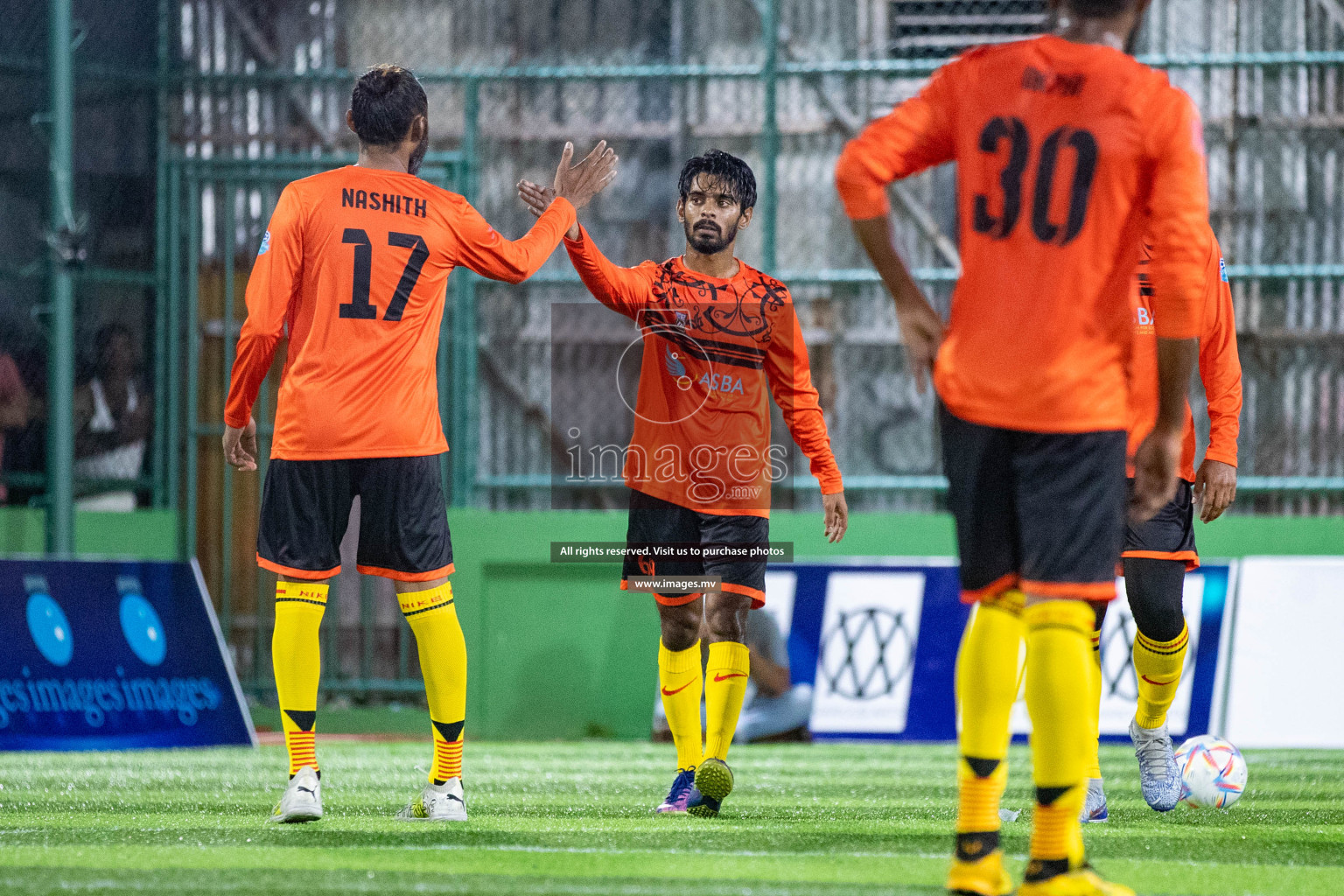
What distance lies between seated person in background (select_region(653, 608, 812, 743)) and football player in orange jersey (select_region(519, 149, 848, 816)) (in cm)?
370

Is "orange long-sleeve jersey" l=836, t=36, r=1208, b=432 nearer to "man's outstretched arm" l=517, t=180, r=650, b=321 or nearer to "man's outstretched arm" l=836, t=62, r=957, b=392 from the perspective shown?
"man's outstretched arm" l=836, t=62, r=957, b=392

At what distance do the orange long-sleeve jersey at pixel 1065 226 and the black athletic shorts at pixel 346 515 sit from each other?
1.79 m

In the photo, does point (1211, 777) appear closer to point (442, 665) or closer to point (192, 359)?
point (442, 665)

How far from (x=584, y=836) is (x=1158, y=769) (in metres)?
2.04

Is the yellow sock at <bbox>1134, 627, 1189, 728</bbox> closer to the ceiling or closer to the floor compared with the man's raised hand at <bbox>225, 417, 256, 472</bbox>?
closer to the floor

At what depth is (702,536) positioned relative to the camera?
15.5ft

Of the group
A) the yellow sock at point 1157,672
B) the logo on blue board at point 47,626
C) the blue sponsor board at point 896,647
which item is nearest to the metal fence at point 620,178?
the blue sponsor board at point 896,647

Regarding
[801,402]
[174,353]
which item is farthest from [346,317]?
[174,353]

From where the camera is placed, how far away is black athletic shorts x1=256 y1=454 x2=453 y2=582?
4191mm

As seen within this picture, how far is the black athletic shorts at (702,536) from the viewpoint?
15.4ft

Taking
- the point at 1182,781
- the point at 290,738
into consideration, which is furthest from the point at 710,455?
the point at 1182,781

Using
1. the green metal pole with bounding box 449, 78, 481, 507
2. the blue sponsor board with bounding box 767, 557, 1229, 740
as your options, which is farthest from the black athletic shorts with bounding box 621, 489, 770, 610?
the green metal pole with bounding box 449, 78, 481, 507

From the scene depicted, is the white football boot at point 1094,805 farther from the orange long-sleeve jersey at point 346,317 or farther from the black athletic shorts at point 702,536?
the orange long-sleeve jersey at point 346,317

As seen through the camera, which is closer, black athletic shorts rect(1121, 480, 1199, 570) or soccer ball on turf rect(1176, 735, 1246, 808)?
black athletic shorts rect(1121, 480, 1199, 570)
